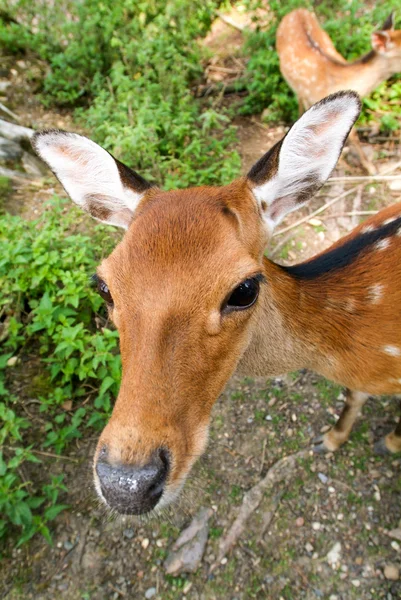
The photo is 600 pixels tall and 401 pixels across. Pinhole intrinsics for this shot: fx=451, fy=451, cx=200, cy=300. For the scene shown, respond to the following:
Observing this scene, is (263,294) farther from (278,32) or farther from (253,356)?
(278,32)

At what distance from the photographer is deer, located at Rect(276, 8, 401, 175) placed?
493 centimetres

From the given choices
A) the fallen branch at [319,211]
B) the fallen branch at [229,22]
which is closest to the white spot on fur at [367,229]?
the fallen branch at [319,211]

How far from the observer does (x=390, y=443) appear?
121 inches

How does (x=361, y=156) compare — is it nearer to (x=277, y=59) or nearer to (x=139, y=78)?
(x=277, y=59)

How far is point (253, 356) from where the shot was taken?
237 cm

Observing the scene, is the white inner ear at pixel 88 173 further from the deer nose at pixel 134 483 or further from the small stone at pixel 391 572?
the small stone at pixel 391 572

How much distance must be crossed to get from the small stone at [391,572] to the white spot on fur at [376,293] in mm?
1605

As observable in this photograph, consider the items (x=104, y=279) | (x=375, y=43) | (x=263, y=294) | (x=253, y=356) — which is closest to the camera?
(x=104, y=279)

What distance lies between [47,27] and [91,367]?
532cm

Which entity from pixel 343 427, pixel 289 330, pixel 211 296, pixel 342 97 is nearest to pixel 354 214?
pixel 343 427

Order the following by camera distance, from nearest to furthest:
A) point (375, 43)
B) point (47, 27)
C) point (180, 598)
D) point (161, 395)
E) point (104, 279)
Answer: point (161, 395) → point (104, 279) → point (180, 598) → point (375, 43) → point (47, 27)

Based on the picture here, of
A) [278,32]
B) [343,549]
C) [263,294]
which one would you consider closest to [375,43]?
[278,32]

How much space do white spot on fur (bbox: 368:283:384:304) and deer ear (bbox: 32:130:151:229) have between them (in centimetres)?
129

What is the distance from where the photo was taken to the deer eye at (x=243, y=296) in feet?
5.70
